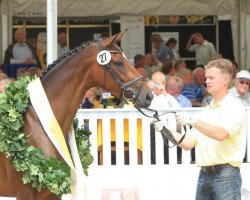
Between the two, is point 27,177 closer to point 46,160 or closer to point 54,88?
point 46,160

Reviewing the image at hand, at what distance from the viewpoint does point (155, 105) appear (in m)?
11.2

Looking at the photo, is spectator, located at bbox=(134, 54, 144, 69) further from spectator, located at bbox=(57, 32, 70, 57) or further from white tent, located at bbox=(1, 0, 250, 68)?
spectator, located at bbox=(57, 32, 70, 57)

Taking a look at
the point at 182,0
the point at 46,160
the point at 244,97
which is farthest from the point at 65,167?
the point at 182,0

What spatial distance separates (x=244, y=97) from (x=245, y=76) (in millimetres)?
293

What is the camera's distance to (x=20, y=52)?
50.6 feet

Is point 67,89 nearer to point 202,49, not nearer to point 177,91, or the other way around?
point 177,91

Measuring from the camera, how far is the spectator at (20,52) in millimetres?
15307

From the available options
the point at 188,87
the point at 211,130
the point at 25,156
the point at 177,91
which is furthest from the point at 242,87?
the point at 25,156

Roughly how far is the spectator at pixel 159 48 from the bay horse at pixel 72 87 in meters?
8.78

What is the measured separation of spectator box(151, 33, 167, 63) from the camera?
1625 centimetres

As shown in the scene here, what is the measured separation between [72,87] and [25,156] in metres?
0.70

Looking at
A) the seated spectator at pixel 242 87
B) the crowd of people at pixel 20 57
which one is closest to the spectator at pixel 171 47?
the crowd of people at pixel 20 57

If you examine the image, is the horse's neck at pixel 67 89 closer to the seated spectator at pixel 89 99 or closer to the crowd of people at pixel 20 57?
the seated spectator at pixel 89 99

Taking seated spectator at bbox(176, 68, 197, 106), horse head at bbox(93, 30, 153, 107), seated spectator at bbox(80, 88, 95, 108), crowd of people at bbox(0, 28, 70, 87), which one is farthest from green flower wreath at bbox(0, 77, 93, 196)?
crowd of people at bbox(0, 28, 70, 87)
